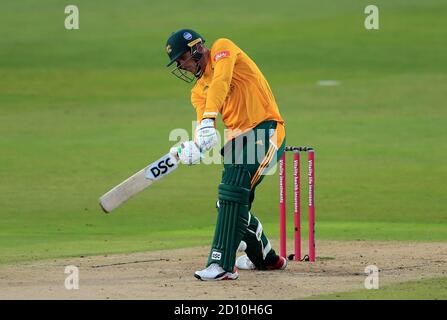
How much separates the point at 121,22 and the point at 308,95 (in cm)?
983

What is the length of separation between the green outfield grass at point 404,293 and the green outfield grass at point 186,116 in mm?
3792

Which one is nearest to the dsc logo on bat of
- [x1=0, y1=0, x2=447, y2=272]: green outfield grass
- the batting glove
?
the batting glove

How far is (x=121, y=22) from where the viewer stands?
Answer: 3597 centimetres

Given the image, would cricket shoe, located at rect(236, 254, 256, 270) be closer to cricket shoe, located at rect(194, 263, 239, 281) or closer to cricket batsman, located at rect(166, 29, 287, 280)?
cricket batsman, located at rect(166, 29, 287, 280)

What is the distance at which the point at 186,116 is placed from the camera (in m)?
25.4

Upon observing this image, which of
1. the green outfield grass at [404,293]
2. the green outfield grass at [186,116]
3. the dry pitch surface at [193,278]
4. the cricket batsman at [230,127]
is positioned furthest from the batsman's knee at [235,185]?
the green outfield grass at [186,116]

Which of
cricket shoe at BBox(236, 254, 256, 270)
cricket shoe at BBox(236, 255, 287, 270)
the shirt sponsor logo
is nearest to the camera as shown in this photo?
the shirt sponsor logo

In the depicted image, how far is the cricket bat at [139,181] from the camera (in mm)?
9665

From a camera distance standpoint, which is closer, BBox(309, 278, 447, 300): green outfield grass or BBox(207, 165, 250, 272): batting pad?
BBox(309, 278, 447, 300): green outfield grass

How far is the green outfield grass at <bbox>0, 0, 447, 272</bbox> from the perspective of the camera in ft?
51.9

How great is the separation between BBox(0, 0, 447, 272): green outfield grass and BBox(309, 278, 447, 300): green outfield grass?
3792 millimetres

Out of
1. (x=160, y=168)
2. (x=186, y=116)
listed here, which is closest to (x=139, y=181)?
(x=160, y=168)

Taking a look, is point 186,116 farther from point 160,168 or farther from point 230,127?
point 160,168

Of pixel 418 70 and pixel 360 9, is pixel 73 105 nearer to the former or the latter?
pixel 418 70
